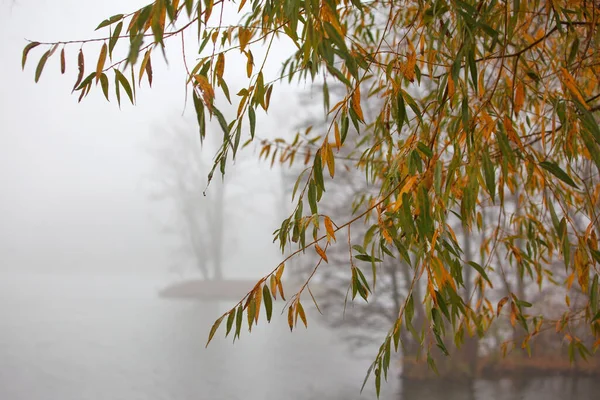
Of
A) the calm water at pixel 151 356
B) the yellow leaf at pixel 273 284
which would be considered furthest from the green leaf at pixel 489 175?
the calm water at pixel 151 356

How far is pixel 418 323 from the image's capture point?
2.65 meters

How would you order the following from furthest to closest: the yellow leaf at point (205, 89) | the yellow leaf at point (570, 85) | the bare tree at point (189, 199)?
1. the bare tree at point (189, 199)
2. the yellow leaf at point (570, 85)
3. the yellow leaf at point (205, 89)

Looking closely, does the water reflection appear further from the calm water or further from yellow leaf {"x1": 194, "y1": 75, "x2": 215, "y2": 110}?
yellow leaf {"x1": 194, "y1": 75, "x2": 215, "y2": 110}

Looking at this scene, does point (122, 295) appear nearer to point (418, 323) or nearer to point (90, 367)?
point (90, 367)

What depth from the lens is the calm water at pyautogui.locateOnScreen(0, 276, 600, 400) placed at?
206cm

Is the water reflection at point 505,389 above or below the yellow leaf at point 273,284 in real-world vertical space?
below

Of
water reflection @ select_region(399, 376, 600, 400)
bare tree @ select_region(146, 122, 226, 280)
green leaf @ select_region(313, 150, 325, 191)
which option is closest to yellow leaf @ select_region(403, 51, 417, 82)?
green leaf @ select_region(313, 150, 325, 191)

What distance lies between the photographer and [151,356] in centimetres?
219

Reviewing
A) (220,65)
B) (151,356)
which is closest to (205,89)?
(220,65)

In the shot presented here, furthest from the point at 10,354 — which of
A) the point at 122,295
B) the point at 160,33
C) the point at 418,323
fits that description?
the point at 160,33

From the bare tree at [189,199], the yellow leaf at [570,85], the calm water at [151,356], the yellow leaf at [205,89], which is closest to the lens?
the yellow leaf at [205,89]

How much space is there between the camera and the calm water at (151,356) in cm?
206

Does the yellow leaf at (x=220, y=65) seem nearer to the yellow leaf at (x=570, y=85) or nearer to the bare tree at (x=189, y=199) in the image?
the yellow leaf at (x=570, y=85)

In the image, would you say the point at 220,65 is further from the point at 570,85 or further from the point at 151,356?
the point at 151,356
